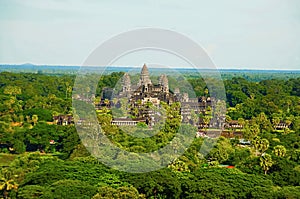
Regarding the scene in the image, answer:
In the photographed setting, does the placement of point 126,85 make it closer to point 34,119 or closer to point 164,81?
point 164,81

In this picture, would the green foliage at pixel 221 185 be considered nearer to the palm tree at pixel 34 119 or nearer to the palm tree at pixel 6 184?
the palm tree at pixel 6 184

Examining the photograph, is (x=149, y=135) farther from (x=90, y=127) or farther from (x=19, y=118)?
(x=19, y=118)

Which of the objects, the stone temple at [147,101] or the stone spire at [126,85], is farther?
the stone spire at [126,85]

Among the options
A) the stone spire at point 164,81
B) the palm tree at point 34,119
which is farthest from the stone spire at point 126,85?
the palm tree at point 34,119

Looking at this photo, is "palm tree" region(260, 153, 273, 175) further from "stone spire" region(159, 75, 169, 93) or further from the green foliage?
"stone spire" region(159, 75, 169, 93)

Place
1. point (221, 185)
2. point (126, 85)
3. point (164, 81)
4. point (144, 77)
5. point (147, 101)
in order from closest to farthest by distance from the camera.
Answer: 1. point (221, 185)
2. point (147, 101)
3. point (164, 81)
4. point (144, 77)
5. point (126, 85)

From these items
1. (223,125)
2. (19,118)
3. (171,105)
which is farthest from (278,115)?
(19,118)

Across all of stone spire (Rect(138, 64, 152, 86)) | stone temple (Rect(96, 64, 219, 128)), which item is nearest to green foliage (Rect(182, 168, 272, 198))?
stone temple (Rect(96, 64, 219, 128))

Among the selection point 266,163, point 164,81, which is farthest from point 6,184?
point 164,81

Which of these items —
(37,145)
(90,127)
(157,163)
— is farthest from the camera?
(37,145)

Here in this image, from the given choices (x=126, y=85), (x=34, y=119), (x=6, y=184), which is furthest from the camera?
(x=126, y=85)

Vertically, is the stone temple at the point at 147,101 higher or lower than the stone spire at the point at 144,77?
lower
